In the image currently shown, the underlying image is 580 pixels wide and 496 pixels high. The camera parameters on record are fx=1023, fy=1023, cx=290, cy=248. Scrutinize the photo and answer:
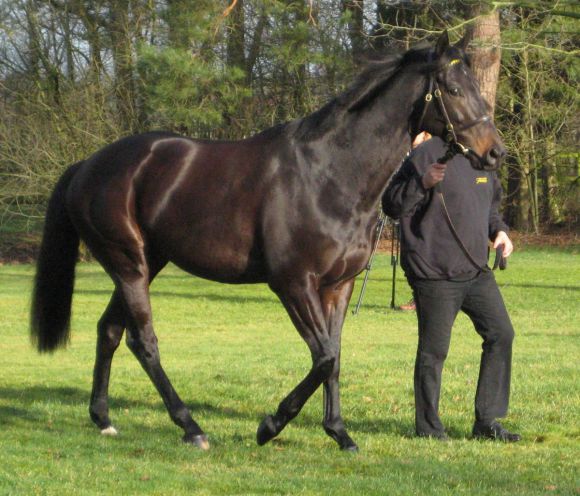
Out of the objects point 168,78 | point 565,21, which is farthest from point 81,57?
point 565,21

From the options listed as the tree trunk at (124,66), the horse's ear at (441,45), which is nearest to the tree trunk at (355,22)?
the tree trunk at (124,66)

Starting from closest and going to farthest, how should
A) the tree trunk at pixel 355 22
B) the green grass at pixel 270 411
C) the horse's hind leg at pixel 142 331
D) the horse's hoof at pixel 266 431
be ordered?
the green grass at pixel 270 411, the horse's hoof at pixel 266 431, the horse's hind leg at pixel 142 331, the tree trunk at pixel 355 22

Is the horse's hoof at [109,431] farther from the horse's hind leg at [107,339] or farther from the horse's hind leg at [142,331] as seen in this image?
the horse's hind leg at [142,331]

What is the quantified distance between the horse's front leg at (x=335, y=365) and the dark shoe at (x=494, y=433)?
0.95 m

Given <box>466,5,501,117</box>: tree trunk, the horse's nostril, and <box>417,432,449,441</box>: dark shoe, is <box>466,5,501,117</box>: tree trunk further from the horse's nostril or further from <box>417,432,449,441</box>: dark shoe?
the horse's nostril

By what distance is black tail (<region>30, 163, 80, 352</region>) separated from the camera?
23.8 ft

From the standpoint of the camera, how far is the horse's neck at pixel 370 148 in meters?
5.84

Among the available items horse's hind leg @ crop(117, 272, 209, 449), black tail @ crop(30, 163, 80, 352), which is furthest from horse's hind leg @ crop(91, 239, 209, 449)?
black tail @ crop(30, 163, 80, 352)

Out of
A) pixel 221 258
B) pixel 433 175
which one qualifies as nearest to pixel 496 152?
pixel 433 175

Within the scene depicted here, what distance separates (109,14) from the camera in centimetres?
2797

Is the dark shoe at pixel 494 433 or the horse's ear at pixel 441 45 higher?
the horse's ear at pixel 441 45

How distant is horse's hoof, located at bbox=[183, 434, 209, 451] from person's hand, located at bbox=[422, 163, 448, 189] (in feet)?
6.62

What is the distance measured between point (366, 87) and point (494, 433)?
2324 millimetres

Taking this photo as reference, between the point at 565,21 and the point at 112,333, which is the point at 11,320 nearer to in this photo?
the point at 112,333
